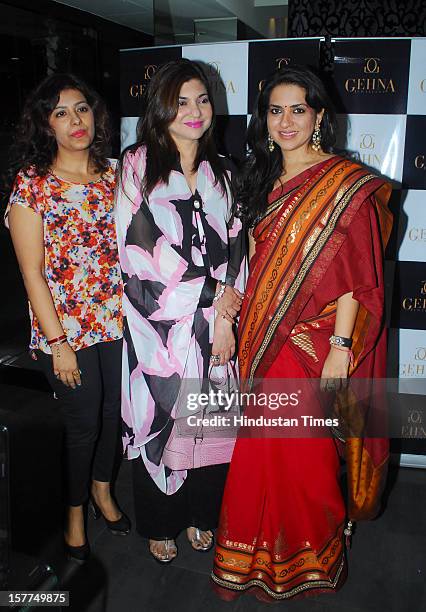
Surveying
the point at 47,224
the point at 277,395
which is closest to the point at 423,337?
the point at 277,395

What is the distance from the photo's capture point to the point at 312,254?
150 cm

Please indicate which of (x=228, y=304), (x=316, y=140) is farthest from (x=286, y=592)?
(x=316, y=140)

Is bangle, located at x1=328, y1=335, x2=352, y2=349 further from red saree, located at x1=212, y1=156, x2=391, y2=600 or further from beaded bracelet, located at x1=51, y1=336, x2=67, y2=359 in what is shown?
beaded bracelet, located at x1=51, y1=336, x2=67, y2=359

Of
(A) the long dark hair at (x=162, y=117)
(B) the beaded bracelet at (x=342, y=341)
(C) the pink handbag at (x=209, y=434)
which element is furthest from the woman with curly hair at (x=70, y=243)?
(B) the beaded bracelet at (x=342, y=341)

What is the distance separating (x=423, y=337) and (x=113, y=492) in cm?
135

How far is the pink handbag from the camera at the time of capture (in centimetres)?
174

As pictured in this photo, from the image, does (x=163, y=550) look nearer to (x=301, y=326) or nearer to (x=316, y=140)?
(x=301, y=326)

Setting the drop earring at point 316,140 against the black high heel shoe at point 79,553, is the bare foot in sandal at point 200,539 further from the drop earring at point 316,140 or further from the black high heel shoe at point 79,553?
the drop earring at point 316,140

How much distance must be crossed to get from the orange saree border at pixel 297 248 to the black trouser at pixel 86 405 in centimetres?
46

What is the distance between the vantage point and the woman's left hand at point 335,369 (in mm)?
1512

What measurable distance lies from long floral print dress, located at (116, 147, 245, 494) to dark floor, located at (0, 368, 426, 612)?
1.09 feet

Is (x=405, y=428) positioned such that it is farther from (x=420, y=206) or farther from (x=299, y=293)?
(x=299, y=293)

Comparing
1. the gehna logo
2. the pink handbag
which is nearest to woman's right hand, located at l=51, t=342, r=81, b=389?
the pink handbag

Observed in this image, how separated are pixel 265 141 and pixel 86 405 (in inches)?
37.1
